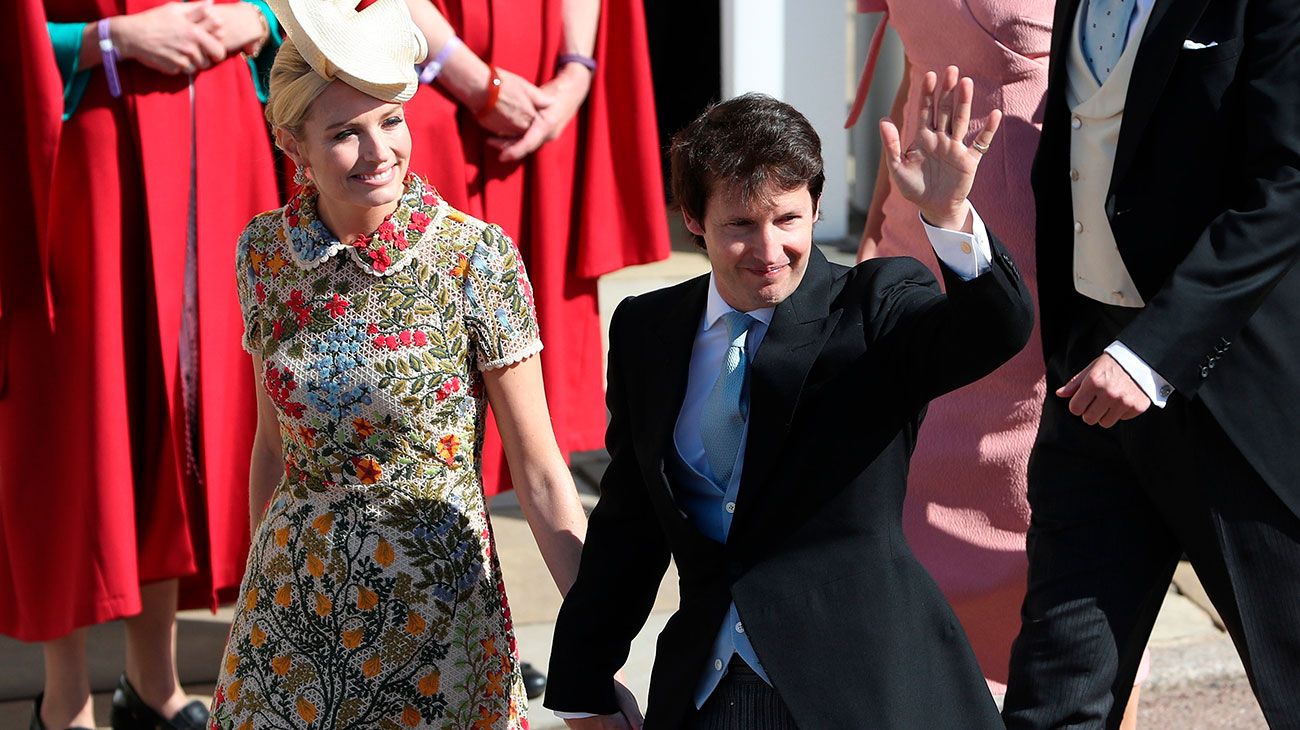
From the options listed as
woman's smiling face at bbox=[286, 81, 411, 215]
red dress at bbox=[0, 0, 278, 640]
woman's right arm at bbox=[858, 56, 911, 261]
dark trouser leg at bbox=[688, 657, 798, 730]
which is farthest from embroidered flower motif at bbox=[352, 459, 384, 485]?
woman's right arm at bbox=[858, 56, 911, 261]

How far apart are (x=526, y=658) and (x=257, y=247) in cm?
162

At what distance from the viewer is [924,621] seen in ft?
7.08

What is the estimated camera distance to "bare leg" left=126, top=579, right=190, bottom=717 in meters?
3.47

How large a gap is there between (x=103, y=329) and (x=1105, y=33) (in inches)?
77.2

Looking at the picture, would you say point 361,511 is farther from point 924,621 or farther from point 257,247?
point 924,621

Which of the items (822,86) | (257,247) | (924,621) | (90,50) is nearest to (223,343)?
(90,50)

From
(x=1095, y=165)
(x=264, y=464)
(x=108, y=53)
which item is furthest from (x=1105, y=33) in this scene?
(x=108, y=53)

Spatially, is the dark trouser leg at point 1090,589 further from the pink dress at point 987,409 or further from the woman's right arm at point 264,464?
the woman's right arm at point 264,464

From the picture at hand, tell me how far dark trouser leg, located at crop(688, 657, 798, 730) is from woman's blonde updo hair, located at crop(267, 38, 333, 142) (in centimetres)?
97

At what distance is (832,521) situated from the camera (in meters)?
2.15

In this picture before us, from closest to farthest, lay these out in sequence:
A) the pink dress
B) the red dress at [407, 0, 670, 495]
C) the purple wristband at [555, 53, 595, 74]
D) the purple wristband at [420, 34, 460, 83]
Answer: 1. the pink dress
2. the purple wristband at [420, 34, 460, 83]
3. the red dress at [407, 0, 670, 495]
4. the purple wristband at [555, 53, 595, 74]

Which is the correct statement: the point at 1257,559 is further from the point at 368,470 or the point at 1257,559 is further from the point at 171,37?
the point at 171,37

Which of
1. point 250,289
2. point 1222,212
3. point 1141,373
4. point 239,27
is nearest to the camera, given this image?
point 1141,373

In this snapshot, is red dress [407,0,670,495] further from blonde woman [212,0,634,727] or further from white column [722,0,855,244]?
white column [722,0,855,244]
